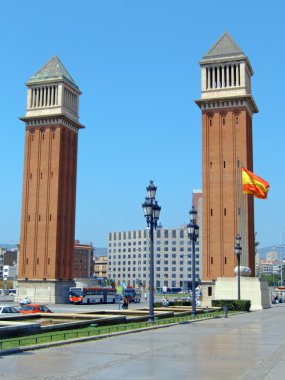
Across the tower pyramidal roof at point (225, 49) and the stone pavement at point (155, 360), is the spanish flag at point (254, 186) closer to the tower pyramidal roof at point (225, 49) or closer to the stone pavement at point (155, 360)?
the tower pyramidal roof at point (225, 49)

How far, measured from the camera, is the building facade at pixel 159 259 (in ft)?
585

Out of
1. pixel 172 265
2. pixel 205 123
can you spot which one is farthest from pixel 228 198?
pixel 172 265

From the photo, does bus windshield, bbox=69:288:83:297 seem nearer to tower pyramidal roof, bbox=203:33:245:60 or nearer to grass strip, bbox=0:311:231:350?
tower pyramidal roof, bbox=203:33:245:60

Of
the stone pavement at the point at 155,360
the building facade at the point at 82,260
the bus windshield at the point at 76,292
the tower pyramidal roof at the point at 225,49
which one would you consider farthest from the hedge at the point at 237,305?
the building facade at the point at 82,260

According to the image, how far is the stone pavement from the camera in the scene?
12.4m

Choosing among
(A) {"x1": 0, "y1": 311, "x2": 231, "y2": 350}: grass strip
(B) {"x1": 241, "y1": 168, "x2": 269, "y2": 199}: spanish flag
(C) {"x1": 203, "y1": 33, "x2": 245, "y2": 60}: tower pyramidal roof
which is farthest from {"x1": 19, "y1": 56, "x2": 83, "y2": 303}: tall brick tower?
(A) {"x1": 0, "y1": 311, "x2": 231, "y2": 350}: grass strip

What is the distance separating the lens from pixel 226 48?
2827 inches

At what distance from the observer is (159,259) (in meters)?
181

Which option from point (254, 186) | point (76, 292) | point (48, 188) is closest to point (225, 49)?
point (254, 186)

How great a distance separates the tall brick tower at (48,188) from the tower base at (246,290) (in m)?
25.6

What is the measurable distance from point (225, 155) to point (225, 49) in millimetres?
14027

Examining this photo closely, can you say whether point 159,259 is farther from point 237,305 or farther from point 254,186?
point 237,305

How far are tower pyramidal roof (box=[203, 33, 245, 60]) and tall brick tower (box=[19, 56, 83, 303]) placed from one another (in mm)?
21345

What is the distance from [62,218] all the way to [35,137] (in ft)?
39.7
